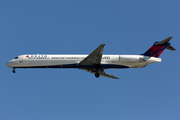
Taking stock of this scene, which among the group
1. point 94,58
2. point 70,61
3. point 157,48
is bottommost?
point 70,61

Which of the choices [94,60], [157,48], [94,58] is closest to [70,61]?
[94,60]

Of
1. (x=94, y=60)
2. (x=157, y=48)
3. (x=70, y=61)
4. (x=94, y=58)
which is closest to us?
(x=94, y=58)

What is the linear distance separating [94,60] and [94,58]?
432 mm

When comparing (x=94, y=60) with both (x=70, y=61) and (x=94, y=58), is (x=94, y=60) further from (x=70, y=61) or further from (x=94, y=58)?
(x=70, y=61)

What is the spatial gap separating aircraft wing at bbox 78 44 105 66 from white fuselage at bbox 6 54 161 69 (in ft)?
3.96

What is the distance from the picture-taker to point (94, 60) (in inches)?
1336

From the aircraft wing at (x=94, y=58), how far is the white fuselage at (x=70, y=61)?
1207mm

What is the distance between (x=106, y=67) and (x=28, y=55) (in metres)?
11.3

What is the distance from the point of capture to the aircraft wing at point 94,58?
3221 centimetres

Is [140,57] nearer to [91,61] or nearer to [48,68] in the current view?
[91,61]

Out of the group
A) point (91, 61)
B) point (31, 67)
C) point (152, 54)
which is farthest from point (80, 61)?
point (152, 54)

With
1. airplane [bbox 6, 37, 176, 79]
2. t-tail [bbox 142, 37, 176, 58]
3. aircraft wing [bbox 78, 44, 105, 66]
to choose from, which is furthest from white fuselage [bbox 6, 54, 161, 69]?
aircraft wing [bbox 78, 44, 105, 66]

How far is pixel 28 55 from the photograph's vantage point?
3675cm

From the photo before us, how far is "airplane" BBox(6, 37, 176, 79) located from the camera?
111 feet
